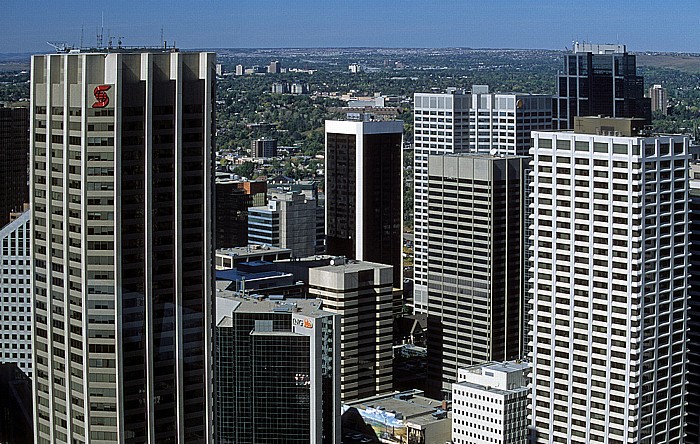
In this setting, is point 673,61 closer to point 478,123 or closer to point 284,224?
point 478,123

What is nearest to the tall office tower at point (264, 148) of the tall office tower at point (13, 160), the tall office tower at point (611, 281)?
the tall office tower at point (13, 160)

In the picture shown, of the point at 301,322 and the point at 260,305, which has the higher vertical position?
the point at 260,305

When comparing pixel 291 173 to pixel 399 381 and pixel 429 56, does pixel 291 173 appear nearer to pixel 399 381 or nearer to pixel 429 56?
pixel 429 56

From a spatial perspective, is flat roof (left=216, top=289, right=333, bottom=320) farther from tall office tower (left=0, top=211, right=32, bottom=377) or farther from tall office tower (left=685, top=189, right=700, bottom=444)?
tall office tower (left=685, top=189, right=700, bottom=444)

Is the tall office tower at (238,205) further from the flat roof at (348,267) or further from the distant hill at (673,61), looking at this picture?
the distant hill at (673,61)

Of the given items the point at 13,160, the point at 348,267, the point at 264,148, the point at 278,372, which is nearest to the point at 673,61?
the point at 348,267

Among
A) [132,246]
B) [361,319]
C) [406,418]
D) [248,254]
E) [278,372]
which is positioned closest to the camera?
[132,246]

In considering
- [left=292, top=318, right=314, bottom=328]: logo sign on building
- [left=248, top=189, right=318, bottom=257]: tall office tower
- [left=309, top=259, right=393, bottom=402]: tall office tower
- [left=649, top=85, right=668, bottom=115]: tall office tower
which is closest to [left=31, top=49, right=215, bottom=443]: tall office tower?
[left=292, top=318, right=314, bottom=328]: logo sign on building
